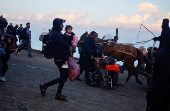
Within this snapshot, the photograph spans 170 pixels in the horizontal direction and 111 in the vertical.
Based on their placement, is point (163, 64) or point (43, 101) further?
point (43, 101)

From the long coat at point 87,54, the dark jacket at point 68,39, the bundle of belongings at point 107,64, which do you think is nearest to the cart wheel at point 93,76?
the bundle of belongings at point 107,64

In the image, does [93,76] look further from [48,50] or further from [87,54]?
[48,50]

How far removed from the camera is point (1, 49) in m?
5.93

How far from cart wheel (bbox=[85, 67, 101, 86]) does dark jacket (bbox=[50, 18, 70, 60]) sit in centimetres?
270

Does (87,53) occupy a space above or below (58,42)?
below

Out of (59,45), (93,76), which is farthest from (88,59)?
(59,45)

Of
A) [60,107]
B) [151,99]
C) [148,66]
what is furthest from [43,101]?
[148,66]

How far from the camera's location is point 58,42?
202 inches

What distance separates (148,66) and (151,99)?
5814 mm

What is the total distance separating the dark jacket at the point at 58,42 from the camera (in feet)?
16.8

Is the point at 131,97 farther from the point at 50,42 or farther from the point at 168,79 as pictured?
the point at 168,79

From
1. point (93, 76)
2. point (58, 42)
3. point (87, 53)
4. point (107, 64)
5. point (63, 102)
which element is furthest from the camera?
point (87, 53)

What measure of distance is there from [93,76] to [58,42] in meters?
3.04

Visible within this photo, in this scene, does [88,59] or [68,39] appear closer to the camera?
[68,39]
